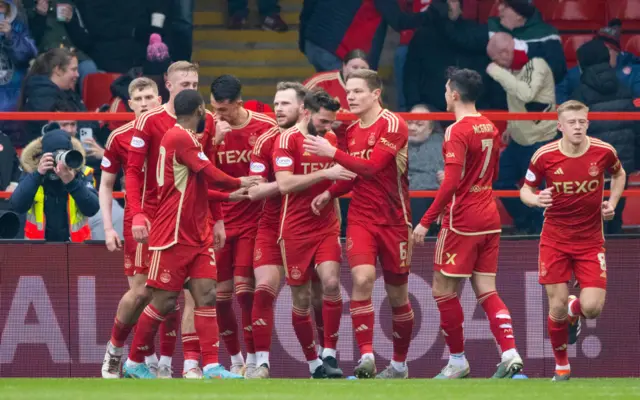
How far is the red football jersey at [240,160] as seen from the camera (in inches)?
509

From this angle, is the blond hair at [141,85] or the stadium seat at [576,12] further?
the stadium seat at [576,12]

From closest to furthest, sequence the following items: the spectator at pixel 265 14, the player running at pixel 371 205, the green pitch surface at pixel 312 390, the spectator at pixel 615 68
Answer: the green pitch surface at pixel 312 390
the player running at pixel 371 205
the spectator at pixel 615 68
the spectator at pixel 265 14

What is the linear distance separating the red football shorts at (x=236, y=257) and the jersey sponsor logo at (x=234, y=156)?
2.02ft

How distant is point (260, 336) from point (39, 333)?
2662 mm

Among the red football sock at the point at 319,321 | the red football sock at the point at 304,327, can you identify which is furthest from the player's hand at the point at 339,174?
the red football sock at the point at 319,321

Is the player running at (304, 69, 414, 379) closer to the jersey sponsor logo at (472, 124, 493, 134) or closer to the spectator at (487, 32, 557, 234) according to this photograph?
the jersey sponsor logo at (472, 124, 493, 134)

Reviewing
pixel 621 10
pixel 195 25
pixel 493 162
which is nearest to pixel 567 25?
pixel 621 10

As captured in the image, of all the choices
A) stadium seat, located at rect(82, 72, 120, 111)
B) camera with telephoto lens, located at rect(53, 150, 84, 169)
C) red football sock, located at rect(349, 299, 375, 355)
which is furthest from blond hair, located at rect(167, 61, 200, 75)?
stadium seat, located at rect(82, 72, 120, 111)

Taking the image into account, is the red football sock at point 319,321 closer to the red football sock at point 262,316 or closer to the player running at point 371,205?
the red football sock at point 262,316

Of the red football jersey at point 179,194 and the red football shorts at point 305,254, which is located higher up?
the red football jersey at point 179,194

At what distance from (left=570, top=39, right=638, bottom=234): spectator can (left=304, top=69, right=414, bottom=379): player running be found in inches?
115

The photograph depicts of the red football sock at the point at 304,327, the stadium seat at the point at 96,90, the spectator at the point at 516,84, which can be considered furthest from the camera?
the stadium seat at the point at 96,90

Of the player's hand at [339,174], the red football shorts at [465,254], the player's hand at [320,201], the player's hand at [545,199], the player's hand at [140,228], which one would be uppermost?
the player's hand at [339,174]

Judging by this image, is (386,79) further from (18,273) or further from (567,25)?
(18,273)
